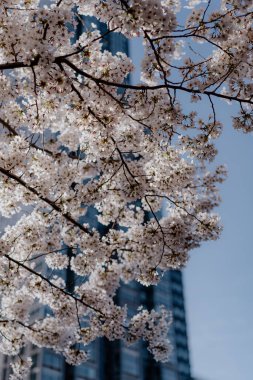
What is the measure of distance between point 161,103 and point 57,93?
1657 mm

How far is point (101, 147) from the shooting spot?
792 cm

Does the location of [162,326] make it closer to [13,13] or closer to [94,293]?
[94,293]

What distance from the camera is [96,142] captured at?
26.0 ft

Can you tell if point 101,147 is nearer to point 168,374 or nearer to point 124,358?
point 124,358

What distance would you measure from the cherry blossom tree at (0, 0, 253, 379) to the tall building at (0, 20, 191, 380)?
53.4m

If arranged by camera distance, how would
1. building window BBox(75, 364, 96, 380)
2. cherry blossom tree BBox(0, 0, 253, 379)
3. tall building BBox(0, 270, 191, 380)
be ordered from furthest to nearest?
building window BBox(75, 364, 96, 380) → tall building BBox(0, 270, 191, 380) → cherry blossom tree BBox(0, 0, 253, 379)


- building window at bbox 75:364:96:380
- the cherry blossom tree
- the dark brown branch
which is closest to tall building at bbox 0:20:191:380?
building window at bbox 75:364:96:380

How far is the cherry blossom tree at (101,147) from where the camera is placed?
6332mm

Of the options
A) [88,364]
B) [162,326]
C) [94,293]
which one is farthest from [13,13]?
[88,364]

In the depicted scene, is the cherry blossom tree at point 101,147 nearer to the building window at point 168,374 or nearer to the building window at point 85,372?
the building window at point 85,372

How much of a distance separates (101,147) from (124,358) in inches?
2764

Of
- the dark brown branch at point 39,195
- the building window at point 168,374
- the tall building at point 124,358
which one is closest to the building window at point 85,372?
the tall building at point 124,358

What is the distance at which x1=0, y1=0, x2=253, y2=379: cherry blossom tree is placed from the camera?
633cm

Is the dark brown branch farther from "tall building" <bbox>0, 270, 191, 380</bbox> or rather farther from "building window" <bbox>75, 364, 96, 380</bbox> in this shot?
"building window" <bbox>75, 364, 96, 380</bbox>
